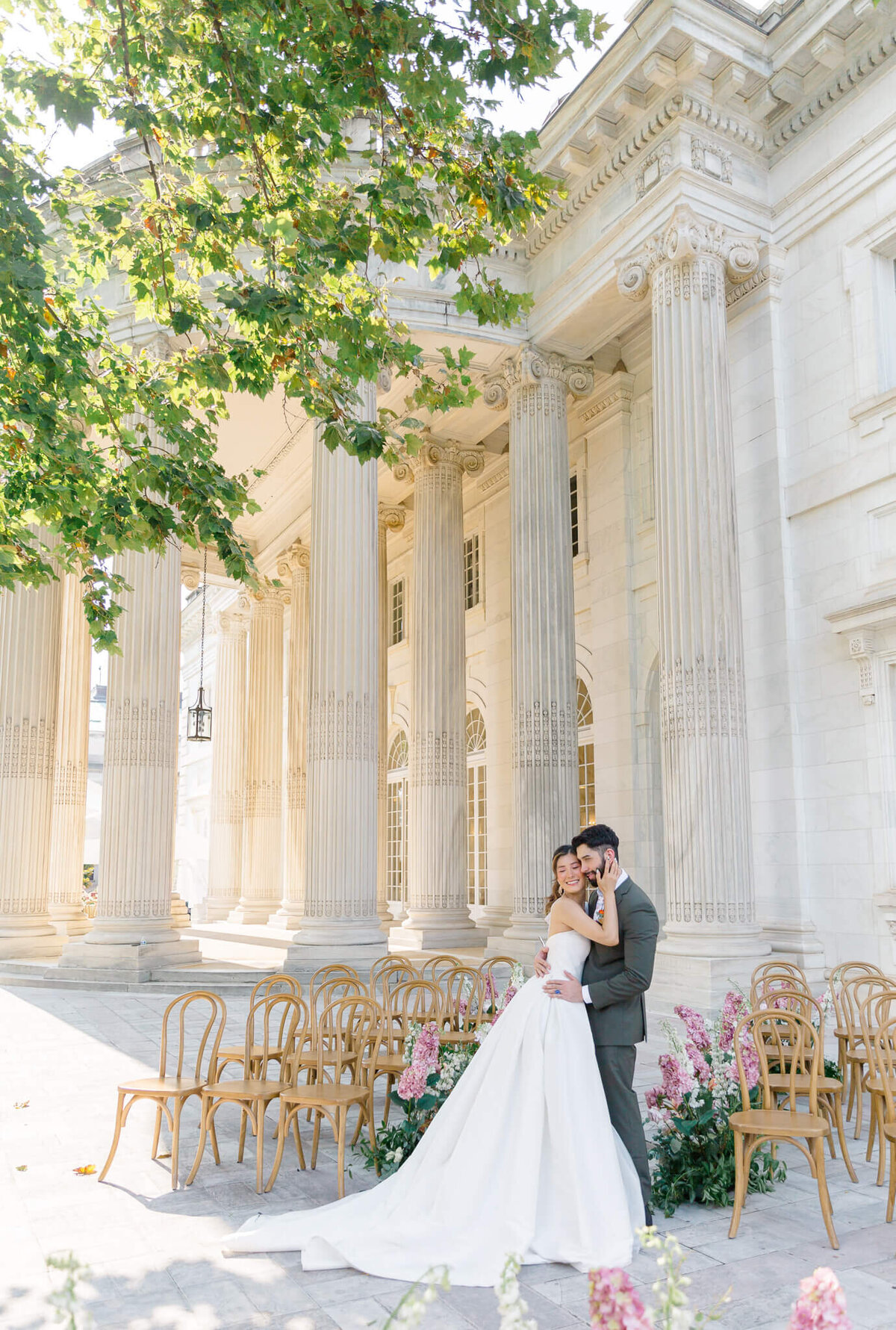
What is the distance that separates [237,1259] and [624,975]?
2049mm

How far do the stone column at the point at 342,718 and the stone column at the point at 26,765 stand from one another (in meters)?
4.63

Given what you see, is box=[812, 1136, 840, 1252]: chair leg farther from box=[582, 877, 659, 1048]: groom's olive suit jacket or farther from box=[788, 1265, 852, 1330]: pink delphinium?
box=[788, 1265, 852, 1330]: pink delphinium

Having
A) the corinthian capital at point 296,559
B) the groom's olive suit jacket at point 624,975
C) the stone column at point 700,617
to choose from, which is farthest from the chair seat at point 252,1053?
the corinthian capital at point 296,559

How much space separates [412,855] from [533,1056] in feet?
43.8

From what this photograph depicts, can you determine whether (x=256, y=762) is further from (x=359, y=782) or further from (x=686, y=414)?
(x=686, y=414)

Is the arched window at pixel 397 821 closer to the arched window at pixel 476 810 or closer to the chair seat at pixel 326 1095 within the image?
the arched window at pixel 476 810

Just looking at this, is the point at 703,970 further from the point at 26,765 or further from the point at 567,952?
the point at 26,765

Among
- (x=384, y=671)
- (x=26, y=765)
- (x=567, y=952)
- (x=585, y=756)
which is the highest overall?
(x=384, y=671)

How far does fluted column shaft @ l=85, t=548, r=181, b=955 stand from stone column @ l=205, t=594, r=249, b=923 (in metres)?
12.5

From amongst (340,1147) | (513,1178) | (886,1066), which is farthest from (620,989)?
(340,1147)

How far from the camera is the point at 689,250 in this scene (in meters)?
12.1

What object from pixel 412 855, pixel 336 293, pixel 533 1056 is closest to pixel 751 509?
pixel 336 293

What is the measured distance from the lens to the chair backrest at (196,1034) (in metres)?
5.93

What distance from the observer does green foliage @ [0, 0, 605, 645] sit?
600 cm
